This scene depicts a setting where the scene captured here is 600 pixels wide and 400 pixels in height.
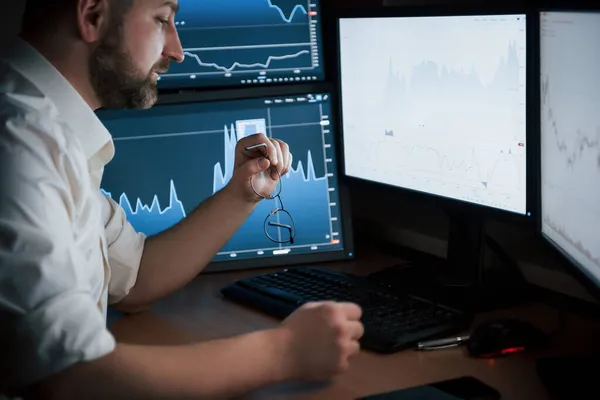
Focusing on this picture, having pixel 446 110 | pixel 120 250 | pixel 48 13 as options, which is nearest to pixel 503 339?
pixel 446 110

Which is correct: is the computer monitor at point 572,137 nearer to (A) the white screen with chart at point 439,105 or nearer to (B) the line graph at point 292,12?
(A) the white screen with chart at point 439,105

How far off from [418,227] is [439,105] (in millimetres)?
397

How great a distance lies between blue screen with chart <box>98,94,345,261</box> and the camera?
1.87m

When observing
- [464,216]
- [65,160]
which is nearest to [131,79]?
[65,160]

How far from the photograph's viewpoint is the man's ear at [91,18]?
1.34 meters

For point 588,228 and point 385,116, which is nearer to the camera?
point 588,228

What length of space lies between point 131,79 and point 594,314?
2.80ft

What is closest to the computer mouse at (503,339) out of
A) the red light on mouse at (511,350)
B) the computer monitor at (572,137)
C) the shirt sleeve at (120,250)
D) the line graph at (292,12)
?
the red light on mouse at (511,350)

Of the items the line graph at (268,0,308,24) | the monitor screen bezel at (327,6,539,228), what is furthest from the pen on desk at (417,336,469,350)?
the line graph at (268,0,308,24)

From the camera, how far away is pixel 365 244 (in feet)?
6.71

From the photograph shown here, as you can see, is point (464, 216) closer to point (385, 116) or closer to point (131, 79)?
point (385, 116)

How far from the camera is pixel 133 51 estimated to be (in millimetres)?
1436

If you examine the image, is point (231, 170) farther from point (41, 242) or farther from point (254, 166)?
point (41, 242)

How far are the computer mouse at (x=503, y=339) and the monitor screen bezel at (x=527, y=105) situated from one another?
0.22 meters
